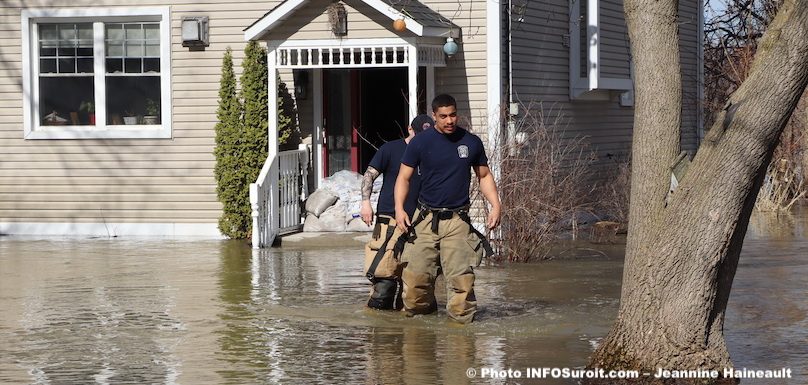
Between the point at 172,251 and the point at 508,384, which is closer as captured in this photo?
the point at 508,384

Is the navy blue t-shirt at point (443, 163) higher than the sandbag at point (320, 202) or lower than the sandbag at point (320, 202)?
higher

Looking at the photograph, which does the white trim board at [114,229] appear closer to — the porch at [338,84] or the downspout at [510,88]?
the porch at [338,84]

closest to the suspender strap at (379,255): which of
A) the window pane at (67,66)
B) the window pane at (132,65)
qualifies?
the window pane at (132,65)

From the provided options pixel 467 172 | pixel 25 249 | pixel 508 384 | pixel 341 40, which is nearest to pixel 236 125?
pixel 341 40

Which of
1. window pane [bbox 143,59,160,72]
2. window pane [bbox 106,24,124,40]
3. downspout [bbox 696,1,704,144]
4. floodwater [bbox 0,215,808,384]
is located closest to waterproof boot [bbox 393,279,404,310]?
floodwater [bbox 0,215,808,384]

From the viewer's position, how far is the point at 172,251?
658 inches

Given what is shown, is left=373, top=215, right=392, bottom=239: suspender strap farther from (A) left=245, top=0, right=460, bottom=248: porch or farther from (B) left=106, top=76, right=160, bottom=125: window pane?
(B) left=106, top=76, right=160, bottom=125: window pane

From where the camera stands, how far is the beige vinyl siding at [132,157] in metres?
18.2

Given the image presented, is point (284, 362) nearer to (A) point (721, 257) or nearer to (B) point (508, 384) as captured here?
(B) point (508, 384)

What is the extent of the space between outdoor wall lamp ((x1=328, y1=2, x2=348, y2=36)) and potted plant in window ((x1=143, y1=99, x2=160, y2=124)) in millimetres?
3103

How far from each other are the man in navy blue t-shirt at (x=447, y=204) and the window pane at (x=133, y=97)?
8624mm

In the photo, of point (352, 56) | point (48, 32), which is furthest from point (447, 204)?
point (48, 32)

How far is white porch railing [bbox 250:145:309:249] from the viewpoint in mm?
16703

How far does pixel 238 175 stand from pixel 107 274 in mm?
3640
